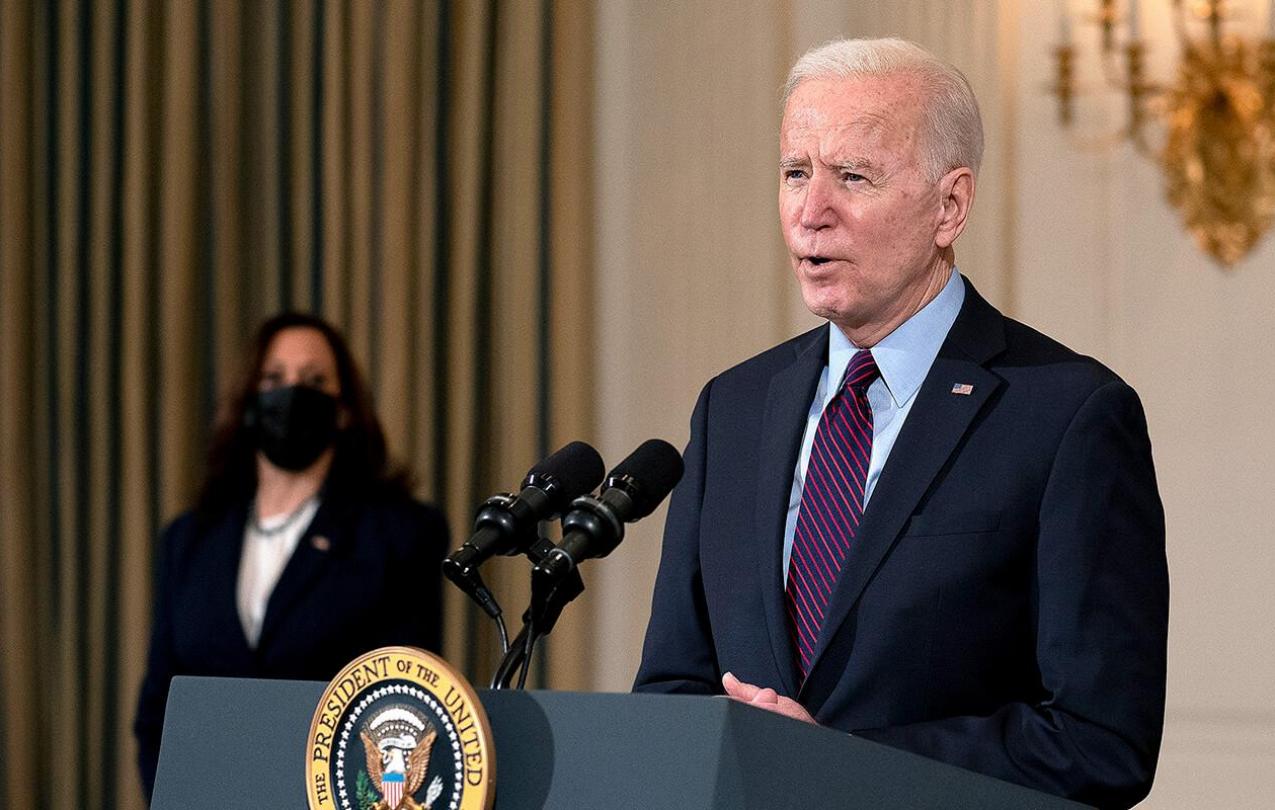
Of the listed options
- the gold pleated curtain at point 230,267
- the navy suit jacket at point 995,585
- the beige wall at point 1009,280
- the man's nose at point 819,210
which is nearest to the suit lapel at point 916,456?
the navy suit jacket at point 995,585

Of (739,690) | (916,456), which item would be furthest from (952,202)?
(739,690)

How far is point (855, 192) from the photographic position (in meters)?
2.17

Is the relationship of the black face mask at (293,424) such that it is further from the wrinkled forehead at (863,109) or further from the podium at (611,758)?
the podium at (611,758)

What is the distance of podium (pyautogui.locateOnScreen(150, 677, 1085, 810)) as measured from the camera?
1.49m

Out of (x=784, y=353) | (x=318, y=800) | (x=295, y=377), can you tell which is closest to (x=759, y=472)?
(x=784, y=353)

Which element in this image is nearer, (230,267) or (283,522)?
(283,522)

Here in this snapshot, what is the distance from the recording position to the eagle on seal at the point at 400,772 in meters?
1.59

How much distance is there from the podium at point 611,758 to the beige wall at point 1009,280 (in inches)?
136

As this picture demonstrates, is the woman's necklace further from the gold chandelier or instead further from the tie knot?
the tie knot

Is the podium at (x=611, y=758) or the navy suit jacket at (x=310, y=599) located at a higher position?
the podium at (x=611, y=758)

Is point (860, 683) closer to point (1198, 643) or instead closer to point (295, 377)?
point (295, 377)

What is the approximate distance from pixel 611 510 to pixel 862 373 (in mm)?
592

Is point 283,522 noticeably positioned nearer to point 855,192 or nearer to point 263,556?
point 263,556

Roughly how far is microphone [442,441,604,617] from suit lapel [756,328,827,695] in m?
0.36
